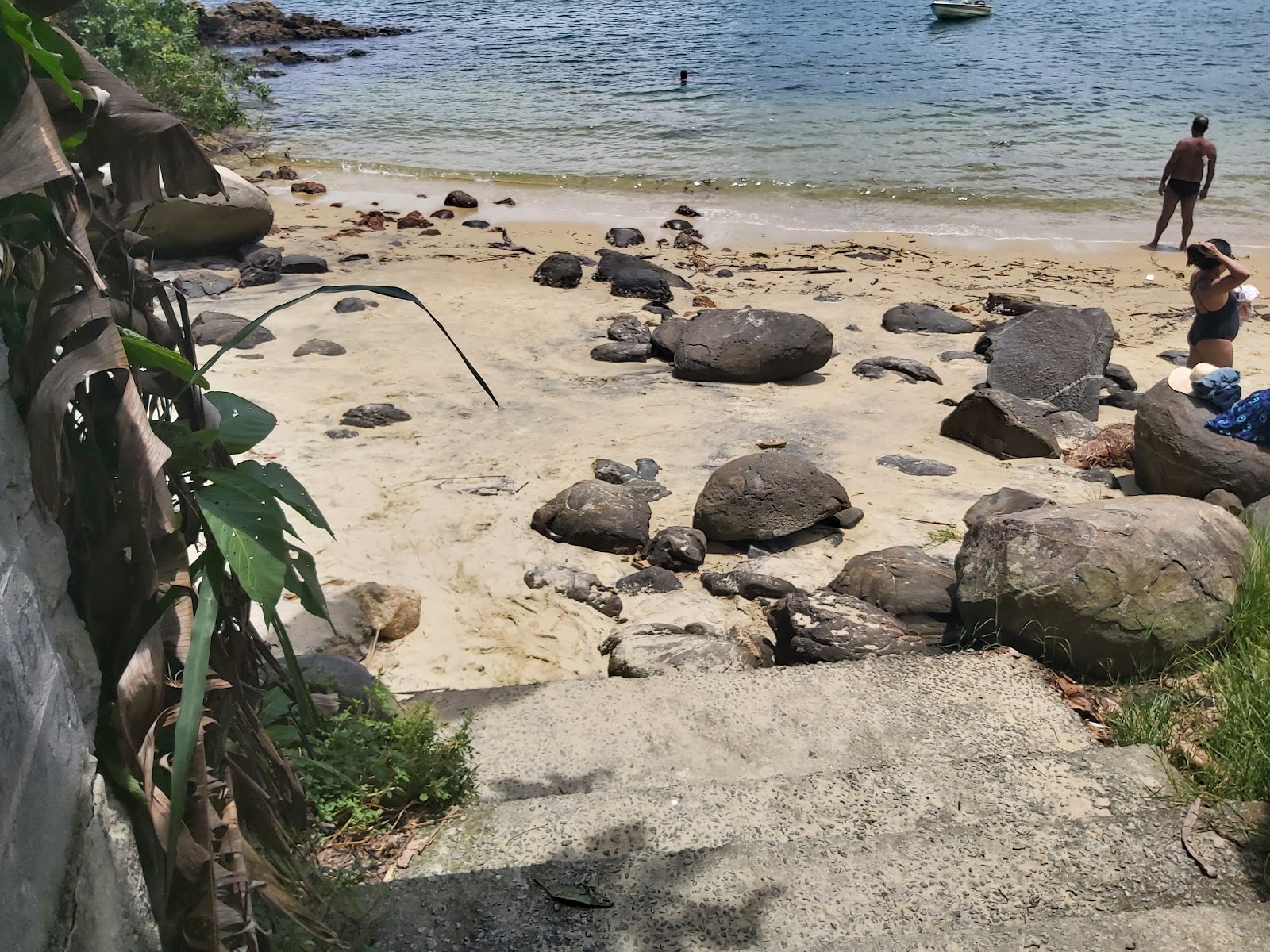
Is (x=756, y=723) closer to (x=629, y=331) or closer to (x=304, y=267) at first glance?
(x=629, y=331)

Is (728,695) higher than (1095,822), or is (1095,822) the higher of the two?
(1095,822)

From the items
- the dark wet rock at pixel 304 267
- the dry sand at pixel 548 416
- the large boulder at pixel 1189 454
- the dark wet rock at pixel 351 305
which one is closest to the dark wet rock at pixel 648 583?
the dry sand at pixel 548 416

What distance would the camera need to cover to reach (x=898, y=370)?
872cm

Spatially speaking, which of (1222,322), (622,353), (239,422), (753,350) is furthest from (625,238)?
(239,422)

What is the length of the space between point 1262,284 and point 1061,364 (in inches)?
232

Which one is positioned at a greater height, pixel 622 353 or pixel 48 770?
pixel 48 770

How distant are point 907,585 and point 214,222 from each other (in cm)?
856

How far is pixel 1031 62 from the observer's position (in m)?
29.1

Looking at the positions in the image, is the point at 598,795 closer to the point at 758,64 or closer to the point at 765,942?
the point at 765,942

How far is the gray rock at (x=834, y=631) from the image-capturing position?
4562mm

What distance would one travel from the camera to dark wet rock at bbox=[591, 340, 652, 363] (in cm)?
882

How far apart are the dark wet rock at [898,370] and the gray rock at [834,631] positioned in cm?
416

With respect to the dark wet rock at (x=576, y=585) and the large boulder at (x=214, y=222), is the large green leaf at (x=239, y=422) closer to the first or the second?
the dark wet rock at (x=576, y=585)

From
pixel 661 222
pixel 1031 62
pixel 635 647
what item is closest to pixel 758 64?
pixel 1031 62
